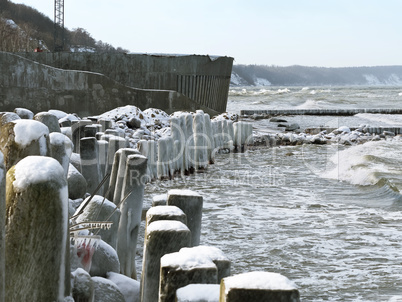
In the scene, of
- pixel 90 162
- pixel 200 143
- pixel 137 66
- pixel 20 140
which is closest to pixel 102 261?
pixel 20 140

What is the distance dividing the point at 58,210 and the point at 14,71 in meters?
12.6

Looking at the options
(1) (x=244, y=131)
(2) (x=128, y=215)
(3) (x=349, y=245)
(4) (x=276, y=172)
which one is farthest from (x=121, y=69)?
(2) (x=128, y=215)

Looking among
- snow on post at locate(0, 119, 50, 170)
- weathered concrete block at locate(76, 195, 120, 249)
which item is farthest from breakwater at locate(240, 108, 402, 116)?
snow on post at locate(0, 119, 50, 170)

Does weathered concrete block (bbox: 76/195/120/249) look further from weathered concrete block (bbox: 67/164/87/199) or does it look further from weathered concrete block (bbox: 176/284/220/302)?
weathered concrete block (bbox: 176/284/220/302)

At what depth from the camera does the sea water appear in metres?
5.98

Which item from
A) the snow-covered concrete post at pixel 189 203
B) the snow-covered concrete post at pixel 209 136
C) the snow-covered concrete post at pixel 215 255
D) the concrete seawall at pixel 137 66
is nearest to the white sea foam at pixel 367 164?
the snow-covered concrete post at pixel 209 136

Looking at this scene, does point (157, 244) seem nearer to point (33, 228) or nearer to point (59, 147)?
point (33, 228)

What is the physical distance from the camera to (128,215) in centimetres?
503

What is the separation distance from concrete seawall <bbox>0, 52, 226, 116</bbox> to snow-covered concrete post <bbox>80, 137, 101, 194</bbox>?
7794 mm

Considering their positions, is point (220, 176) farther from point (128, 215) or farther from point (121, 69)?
point (121, 69)

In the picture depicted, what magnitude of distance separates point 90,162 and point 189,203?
3574 mm

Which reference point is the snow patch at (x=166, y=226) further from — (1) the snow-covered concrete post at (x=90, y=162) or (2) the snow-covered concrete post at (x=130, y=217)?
(1) the snow-covered concrete post at (x=90, y=162)

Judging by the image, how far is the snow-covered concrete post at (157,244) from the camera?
9.57ft

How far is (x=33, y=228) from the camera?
2.31 meters
